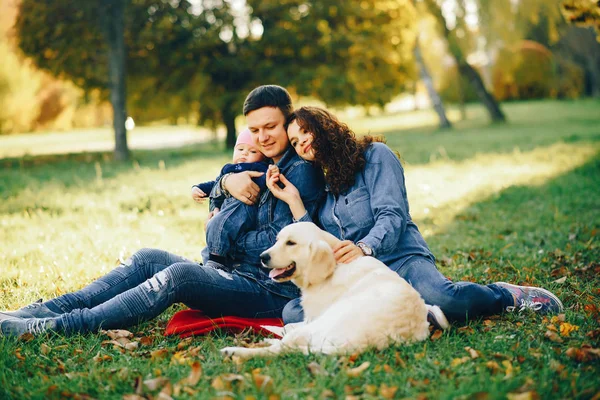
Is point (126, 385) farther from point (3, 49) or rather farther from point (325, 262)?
point (3, 49)

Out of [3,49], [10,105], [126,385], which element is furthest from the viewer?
[10,105]

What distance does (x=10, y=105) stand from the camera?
130 ft

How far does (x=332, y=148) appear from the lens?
13.0 feet

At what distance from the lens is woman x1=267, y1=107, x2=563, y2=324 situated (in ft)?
12.4

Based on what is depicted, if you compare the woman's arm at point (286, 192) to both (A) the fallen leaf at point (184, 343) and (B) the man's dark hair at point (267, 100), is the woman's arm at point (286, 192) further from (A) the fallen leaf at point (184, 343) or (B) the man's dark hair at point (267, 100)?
(A) the fallen leaf at point (184, 343)

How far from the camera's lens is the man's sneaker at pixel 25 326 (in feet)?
11.7

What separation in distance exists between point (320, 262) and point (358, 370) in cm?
77

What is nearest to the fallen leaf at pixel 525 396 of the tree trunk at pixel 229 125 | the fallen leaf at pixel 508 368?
the fallen leaf at pixel 508 368

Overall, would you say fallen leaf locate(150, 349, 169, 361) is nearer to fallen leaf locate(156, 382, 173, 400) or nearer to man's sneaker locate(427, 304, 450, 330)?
fallen leaf locate(156, 382, 173, 400)

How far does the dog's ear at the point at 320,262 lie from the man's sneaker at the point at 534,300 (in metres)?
1.46

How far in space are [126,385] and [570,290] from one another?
3645mm

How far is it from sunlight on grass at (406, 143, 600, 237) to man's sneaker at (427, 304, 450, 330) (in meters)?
3.50

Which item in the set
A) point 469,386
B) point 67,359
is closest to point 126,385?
point 67,359

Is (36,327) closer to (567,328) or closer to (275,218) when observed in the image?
(275,218)
